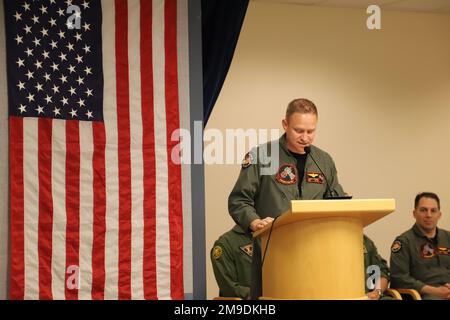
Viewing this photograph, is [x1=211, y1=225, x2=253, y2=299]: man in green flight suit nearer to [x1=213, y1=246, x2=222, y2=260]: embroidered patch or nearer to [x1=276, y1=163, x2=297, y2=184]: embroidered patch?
[x1=213, y1=246, x2=222, y2=260]: embroidered patch

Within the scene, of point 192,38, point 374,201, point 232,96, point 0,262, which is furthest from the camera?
point 232,96

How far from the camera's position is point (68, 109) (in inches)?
187

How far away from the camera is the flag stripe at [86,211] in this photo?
469 centimetres

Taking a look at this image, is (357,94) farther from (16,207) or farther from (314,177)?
(16,207)

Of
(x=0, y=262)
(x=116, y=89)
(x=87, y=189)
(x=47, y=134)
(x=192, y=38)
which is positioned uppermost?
(x=192, y=38)

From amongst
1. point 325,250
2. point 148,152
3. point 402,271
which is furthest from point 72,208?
point 402,271

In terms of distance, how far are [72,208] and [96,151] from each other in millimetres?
407

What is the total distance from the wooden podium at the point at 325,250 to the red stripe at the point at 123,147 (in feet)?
6.01

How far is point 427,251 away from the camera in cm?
626

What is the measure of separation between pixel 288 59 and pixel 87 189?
3.45 meters

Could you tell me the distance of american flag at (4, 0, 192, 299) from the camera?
464cm

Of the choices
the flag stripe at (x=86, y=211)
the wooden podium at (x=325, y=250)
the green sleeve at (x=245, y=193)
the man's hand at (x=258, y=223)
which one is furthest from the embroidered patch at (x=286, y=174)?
the flag stripe at (x=86, y=211)
